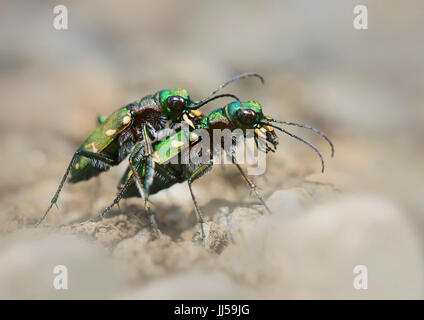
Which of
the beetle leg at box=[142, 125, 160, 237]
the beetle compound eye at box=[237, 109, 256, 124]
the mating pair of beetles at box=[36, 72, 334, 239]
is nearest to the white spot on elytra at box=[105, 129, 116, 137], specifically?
the mating pair of beetles at box=[36, 72, 334, 239]

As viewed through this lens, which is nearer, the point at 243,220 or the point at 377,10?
the point at 243,220

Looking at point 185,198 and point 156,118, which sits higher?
point 156,118

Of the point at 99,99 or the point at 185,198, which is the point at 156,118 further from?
the point at 99,99

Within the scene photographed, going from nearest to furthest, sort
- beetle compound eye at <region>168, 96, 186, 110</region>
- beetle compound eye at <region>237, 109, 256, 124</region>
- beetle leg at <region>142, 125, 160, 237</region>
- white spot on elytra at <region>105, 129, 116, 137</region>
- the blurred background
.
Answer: the blurred background → beetle leg at <region>142, 125, 160, 237</region> → beetle compound eye at <region>237, 109, 256, 124</region> → beetle compound eye at <region>168, 96, 186, 110</region> → white spot on elytra at <region>105, 129, 116, 137</region>

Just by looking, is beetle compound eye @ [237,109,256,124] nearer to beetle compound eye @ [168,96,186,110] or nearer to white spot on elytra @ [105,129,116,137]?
beetle compound eye @ [168,96,186,110]

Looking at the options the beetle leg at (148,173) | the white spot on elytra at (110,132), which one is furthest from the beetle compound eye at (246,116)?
the white spot on elytra at (110,132)

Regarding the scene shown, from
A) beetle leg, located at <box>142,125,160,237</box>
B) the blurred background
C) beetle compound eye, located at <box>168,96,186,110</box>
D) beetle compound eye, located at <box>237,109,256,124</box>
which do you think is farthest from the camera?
beetle compound eye, located at <box>168,96,186,110</box>
